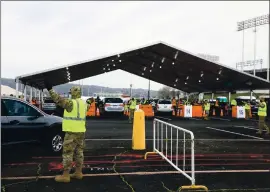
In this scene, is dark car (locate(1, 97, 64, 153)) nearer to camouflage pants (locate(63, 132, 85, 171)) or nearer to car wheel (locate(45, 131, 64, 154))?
car wheel (locate(45, 131, 64, 154))

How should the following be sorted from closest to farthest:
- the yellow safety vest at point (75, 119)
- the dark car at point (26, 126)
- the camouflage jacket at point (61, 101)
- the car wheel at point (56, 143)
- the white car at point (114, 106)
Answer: the camouflage jacket at point (61, 101), the yellow safety vest at point (75, 119), the dark car at point (26, 126), the car wheel at point (56, 143), the white car at point (114, 106)

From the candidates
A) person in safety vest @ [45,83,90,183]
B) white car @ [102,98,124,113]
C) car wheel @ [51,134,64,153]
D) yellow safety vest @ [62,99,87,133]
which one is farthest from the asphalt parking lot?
white car @ [102,98,124,113]

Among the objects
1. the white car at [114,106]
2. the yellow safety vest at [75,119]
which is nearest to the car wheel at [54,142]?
the yellow safety vest at [75,119]

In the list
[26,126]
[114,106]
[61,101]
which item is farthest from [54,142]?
[114,106]

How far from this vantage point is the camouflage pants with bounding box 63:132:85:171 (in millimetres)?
6543

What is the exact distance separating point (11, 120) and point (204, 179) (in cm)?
462

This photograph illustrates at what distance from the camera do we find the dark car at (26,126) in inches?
321

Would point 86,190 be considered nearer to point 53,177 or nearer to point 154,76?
point 53,177

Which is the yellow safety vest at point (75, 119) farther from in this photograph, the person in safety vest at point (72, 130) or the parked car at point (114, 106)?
the parked car at point (114, 106)

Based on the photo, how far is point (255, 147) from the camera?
38.2ft

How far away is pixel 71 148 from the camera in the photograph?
Answer: 660cm

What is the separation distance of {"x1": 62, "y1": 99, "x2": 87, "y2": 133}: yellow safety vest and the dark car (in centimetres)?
208

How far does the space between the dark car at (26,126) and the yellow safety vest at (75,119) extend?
2079 mm

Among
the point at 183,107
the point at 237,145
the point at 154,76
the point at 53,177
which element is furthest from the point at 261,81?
the point at 53,177
